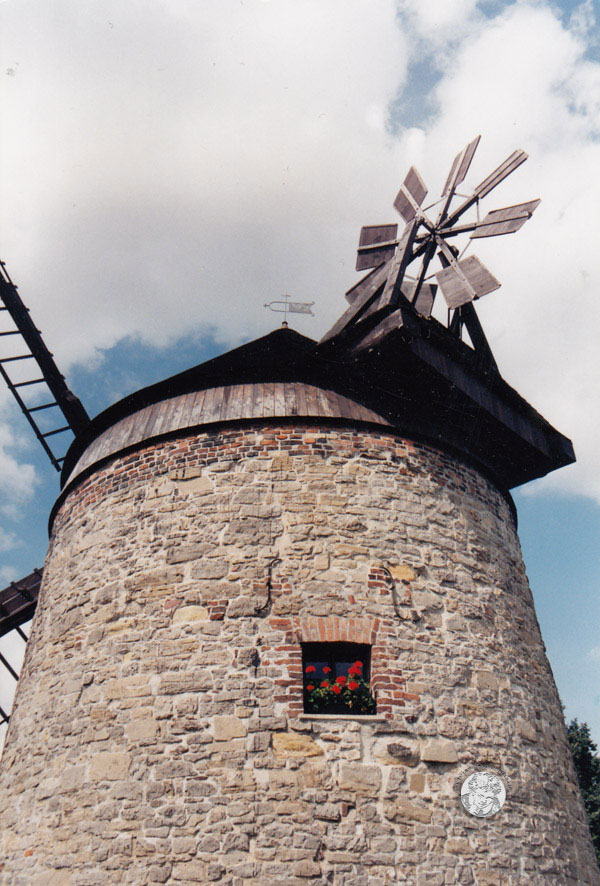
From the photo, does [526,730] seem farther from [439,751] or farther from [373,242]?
[373,242]

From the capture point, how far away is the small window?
6.19 metres

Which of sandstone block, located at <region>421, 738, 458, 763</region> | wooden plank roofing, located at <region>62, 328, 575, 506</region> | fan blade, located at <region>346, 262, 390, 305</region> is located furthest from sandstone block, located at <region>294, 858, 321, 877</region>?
fan blade, located at <region>346, 262, 390, 305</region>

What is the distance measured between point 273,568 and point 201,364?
285 centimetres

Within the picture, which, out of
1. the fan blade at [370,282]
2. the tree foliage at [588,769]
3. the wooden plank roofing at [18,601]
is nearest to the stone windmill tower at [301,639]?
the fan blade at [370,282]

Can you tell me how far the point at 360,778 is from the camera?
5805mm

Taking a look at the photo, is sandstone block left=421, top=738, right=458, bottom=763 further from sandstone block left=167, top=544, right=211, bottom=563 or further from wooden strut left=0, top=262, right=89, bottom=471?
wooden strut left=0, top=262, right=89, bottom=471

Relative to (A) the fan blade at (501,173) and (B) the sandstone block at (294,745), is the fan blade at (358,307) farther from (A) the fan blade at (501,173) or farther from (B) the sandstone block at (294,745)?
(B) the sandstone block at (294,745)

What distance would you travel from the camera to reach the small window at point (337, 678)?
20.3 ft

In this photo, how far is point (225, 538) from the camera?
6.91 metres

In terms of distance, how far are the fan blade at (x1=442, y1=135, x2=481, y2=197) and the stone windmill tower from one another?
3.74ft

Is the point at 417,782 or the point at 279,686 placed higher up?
the point at 279,686

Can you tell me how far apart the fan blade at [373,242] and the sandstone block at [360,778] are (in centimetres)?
683

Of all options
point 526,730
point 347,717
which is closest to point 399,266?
point 347,717

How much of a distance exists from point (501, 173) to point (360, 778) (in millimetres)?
8001
